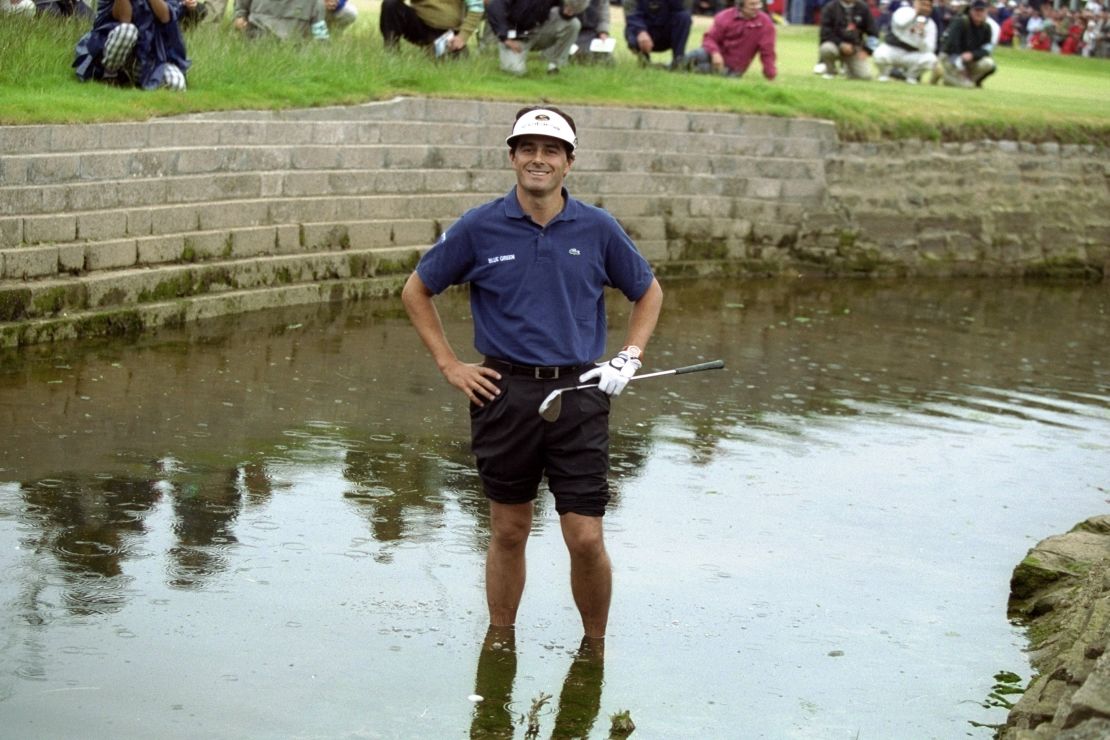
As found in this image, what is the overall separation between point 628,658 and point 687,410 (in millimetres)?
4898

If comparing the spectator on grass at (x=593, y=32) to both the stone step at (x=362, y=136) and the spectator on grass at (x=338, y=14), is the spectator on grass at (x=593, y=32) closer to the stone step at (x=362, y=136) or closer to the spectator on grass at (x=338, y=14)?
the stone step at (x=362, y=136)

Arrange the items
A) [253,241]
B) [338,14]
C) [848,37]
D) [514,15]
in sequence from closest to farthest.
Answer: [253,241], [514,15], [338,14], [848,37]

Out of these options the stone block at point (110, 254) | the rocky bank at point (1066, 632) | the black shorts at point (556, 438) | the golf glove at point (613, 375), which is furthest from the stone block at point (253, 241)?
the golf glove at point (613, 375)

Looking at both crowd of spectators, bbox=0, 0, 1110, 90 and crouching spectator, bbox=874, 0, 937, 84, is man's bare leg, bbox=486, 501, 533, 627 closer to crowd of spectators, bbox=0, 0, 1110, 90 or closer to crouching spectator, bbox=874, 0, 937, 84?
crowd of spectators, bbox=0, 0, 1110, 90

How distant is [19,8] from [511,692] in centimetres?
1065

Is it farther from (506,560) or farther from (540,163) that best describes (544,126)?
(506,560)

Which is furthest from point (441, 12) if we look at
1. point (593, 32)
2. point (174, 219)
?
point (174, 219)

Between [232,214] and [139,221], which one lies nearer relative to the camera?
[139,221]

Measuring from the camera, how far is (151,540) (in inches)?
292

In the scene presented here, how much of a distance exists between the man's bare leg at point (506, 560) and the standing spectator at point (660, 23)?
47.4 feet

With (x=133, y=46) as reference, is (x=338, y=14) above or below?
above

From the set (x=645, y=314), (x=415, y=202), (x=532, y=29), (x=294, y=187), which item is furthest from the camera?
(x=532, y=29)

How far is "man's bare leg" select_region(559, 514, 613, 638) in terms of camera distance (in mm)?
6031

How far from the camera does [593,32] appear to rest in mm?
19547
